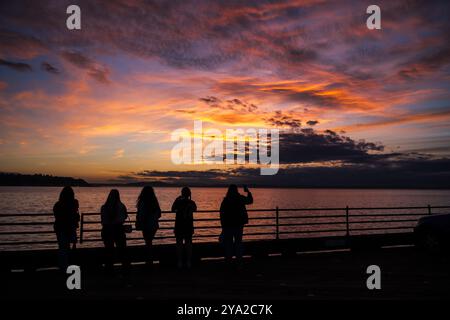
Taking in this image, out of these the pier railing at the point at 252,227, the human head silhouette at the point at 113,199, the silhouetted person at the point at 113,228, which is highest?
the human head silhouette at the point at 113,199

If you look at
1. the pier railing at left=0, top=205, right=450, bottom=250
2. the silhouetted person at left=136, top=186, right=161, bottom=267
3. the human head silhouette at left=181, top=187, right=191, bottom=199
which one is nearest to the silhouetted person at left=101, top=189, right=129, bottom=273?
the silhouetted person at left=136, top=186, right=161, bottom=267

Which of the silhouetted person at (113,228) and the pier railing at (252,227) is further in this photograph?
the pier railing at (252,227)

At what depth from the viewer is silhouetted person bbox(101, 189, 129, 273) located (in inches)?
396

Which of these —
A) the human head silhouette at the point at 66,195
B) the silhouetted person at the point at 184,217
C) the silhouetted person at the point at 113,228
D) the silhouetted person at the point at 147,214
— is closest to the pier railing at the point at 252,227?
the silhouetted person at the point at 184,217

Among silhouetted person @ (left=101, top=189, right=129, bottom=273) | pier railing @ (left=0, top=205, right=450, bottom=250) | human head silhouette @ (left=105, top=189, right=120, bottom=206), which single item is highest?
human head silhouette @ (left=105, top=189, right=120, bottom=206)

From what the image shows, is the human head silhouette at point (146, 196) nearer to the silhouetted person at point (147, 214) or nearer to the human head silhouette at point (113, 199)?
the silhouetted person at point (147, 214)

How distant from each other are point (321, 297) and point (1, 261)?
704 centimetres

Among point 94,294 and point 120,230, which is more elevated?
point 120,230

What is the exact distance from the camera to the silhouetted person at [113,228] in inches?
396

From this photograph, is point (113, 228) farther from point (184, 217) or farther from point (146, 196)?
point (184, 217)

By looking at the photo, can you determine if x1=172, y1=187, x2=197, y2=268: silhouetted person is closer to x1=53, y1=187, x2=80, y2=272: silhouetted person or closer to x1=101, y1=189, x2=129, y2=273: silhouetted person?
x1=101, y1=189, x2=129, y2=273: silhouetted person
